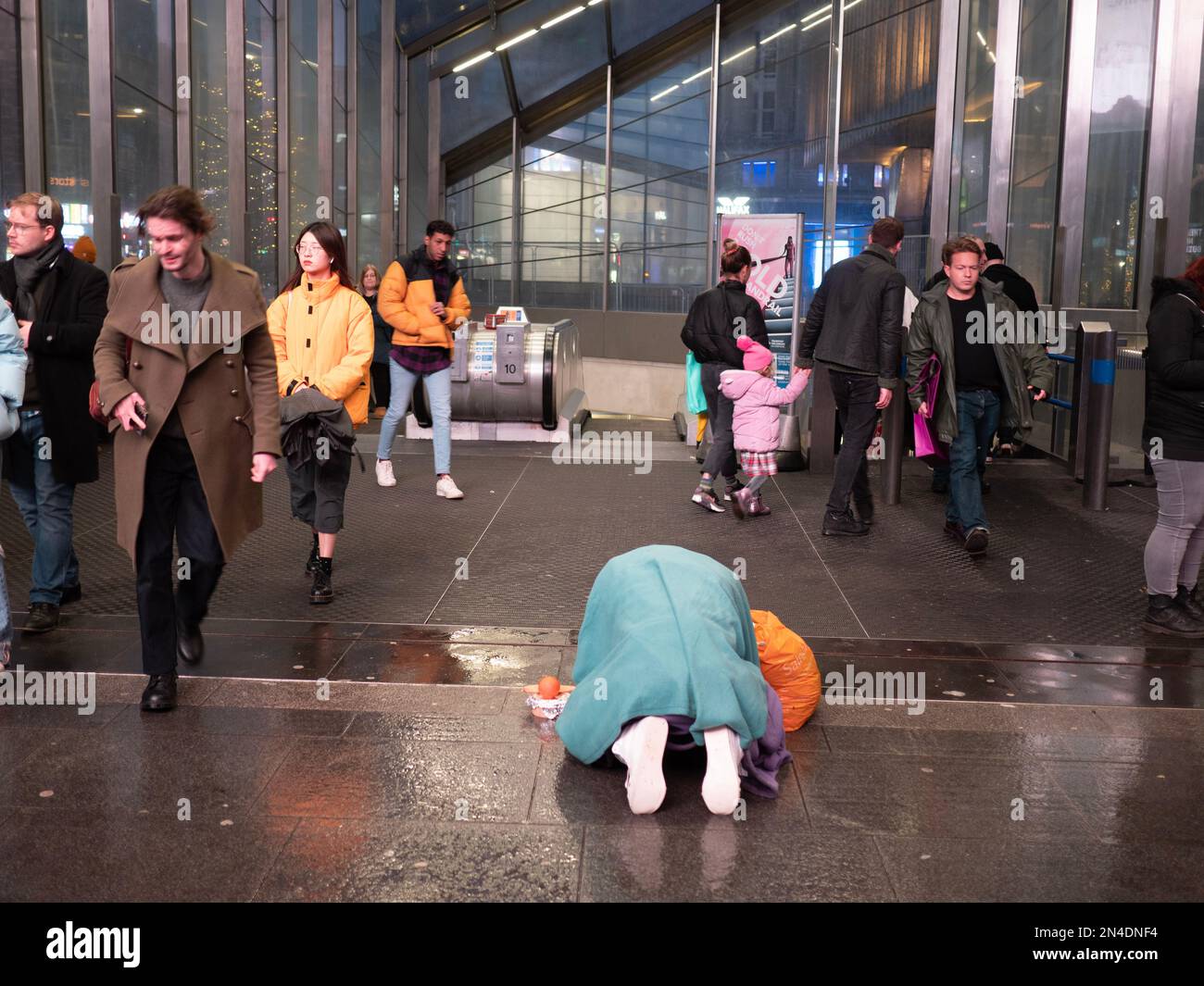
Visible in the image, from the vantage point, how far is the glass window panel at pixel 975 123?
12914 millimetres

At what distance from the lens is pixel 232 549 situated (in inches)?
190

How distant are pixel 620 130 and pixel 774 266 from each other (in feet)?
33.4

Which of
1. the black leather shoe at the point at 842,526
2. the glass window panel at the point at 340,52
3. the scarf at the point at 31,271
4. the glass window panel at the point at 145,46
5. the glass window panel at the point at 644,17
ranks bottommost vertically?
the black leather shoe at the point at 842,526

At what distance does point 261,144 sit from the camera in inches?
569

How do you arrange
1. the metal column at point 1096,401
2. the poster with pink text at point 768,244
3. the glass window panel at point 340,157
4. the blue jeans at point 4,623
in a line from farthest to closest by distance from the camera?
the glass window panel at point 340,157 < the poster with pink text at point 768,244 < the metal column at point 1096,401 < the blue jeans at point 4,623

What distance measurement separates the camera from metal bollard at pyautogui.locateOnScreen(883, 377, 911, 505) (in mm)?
9133

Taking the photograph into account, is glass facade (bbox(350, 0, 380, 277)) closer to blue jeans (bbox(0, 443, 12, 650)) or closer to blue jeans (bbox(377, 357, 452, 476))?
blue jeans (bbox(377, 357, 452, 476))

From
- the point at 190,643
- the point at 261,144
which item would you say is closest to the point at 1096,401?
the point at 190,643

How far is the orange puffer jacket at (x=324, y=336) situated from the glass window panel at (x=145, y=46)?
17.2ft

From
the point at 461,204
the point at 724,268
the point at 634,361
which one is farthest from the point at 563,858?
the point at 461,204

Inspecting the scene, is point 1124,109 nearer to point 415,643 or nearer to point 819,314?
point 819,314

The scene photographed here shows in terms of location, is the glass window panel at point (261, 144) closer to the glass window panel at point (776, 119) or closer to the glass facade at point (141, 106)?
the glass facade at point (141, 106)

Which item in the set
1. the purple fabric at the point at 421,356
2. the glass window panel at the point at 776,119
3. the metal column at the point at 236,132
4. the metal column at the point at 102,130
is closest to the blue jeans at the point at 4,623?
the purple fabric at the point at 421,356

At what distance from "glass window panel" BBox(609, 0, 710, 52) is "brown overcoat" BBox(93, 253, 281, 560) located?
16323 millimetres
